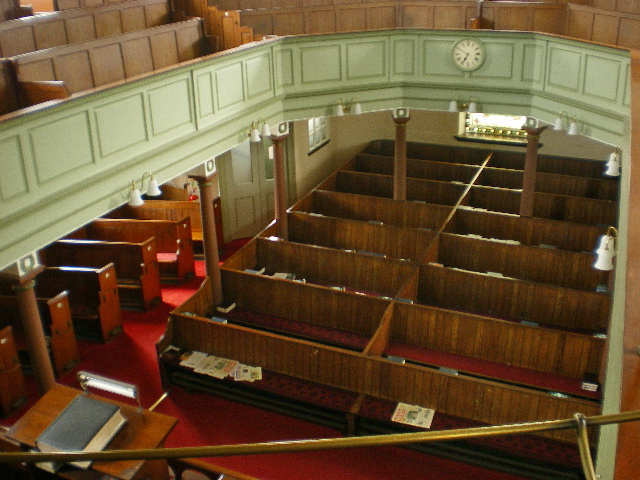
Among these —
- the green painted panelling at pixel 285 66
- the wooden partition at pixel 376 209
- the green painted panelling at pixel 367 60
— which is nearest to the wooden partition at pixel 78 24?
the green painted panelling at pixel 285 66

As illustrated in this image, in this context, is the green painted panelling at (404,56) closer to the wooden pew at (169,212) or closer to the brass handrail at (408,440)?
the wooden pew at (169,212)

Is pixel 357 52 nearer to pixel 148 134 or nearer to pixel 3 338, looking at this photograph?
pixel 148 134

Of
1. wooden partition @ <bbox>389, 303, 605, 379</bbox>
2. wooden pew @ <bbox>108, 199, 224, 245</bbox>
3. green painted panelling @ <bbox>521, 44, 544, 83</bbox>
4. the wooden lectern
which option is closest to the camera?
the wooden lectern

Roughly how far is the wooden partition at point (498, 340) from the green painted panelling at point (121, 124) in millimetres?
4580

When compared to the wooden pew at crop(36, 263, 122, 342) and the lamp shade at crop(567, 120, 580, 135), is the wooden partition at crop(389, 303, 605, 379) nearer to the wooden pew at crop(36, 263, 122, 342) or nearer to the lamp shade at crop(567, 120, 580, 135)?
the lamp shade at crop(567, 120, 580, 135)

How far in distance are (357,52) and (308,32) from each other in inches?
44.1

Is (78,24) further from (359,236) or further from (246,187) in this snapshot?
(359,236)

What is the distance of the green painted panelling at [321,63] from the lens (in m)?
11.8

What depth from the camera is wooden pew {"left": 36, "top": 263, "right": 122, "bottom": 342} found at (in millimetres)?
10797

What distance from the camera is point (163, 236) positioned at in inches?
519

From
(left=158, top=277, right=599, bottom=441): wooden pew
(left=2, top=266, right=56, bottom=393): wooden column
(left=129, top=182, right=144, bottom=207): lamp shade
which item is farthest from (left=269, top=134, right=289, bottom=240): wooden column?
(left=2, top=266, right=56, bottom=393): wooden column

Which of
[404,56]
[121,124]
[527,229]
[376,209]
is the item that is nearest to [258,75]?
[404,56]

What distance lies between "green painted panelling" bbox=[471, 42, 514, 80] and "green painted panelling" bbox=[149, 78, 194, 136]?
557 centimetres

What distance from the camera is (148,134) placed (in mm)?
8617
